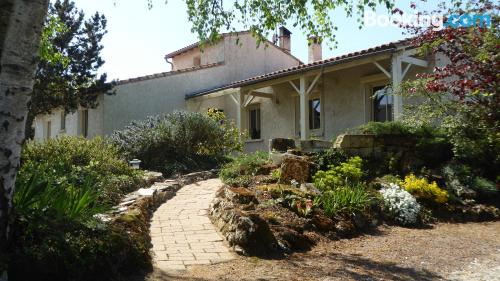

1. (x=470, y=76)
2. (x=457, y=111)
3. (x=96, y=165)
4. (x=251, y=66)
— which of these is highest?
(x=251, y=66)

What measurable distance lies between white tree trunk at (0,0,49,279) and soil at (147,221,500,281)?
5.32ft

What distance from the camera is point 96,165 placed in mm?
8836

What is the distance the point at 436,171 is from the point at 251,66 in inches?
515

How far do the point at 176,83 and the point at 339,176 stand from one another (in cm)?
1192

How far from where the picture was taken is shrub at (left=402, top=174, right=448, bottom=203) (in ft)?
26.5

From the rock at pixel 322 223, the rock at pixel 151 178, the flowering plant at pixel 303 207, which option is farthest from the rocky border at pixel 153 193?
the rock at pixel 322 223

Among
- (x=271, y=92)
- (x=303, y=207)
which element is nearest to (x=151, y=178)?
(x=303, y=207)

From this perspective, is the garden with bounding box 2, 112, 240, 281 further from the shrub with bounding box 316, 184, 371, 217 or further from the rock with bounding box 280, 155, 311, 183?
the shrub with bounding box 316, 184, 371, 217

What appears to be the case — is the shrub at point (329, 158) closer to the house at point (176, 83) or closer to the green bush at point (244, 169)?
the green bush at point (244, 169)

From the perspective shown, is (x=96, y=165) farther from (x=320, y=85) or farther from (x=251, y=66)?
(x=251, y=66)

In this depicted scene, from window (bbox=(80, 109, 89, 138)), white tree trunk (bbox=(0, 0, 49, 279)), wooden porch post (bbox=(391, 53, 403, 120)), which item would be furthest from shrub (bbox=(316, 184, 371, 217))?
window (bbox=(80, 109, 89, 138))

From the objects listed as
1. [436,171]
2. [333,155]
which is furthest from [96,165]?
[436,171]

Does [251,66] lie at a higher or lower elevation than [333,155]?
higher

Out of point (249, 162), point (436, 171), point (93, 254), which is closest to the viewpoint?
point (93, 254)
